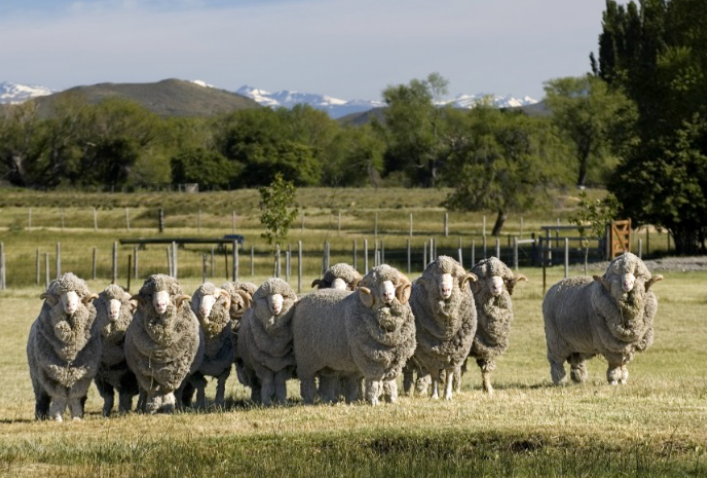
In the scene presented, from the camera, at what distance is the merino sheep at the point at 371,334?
1529 centimetres

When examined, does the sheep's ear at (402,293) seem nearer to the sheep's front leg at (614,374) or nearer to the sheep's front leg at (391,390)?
the sheep's front leg at (391,390)

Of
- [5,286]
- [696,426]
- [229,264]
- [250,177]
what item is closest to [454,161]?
[229,264]

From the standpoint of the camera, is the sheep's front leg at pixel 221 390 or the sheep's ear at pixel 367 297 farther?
the sheep's front leg at pixel 221 390

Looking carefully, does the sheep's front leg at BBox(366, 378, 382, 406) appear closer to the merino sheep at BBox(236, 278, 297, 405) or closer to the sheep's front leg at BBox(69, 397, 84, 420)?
the merino sheep at BBox(236, 278, 297, 405)

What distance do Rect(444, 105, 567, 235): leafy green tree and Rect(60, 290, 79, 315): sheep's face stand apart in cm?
4748

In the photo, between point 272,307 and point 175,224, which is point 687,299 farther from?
point 175,224

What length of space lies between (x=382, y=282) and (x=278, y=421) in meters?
2.45

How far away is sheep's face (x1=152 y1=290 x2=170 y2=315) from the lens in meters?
15.8

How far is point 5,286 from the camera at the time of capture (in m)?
39.2

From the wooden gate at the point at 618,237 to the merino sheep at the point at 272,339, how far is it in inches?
1198

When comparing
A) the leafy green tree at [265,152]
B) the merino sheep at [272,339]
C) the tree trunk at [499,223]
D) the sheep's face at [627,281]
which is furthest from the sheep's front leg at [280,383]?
the leafy green tree at [265,152]

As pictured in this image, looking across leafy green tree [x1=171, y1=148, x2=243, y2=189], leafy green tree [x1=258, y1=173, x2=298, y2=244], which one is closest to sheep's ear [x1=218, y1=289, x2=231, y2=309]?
leafy green tree [x1=258, y1=173, x2=298, y2=244]

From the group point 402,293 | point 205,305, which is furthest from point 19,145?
point 402,293

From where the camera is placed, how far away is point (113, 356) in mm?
16781
